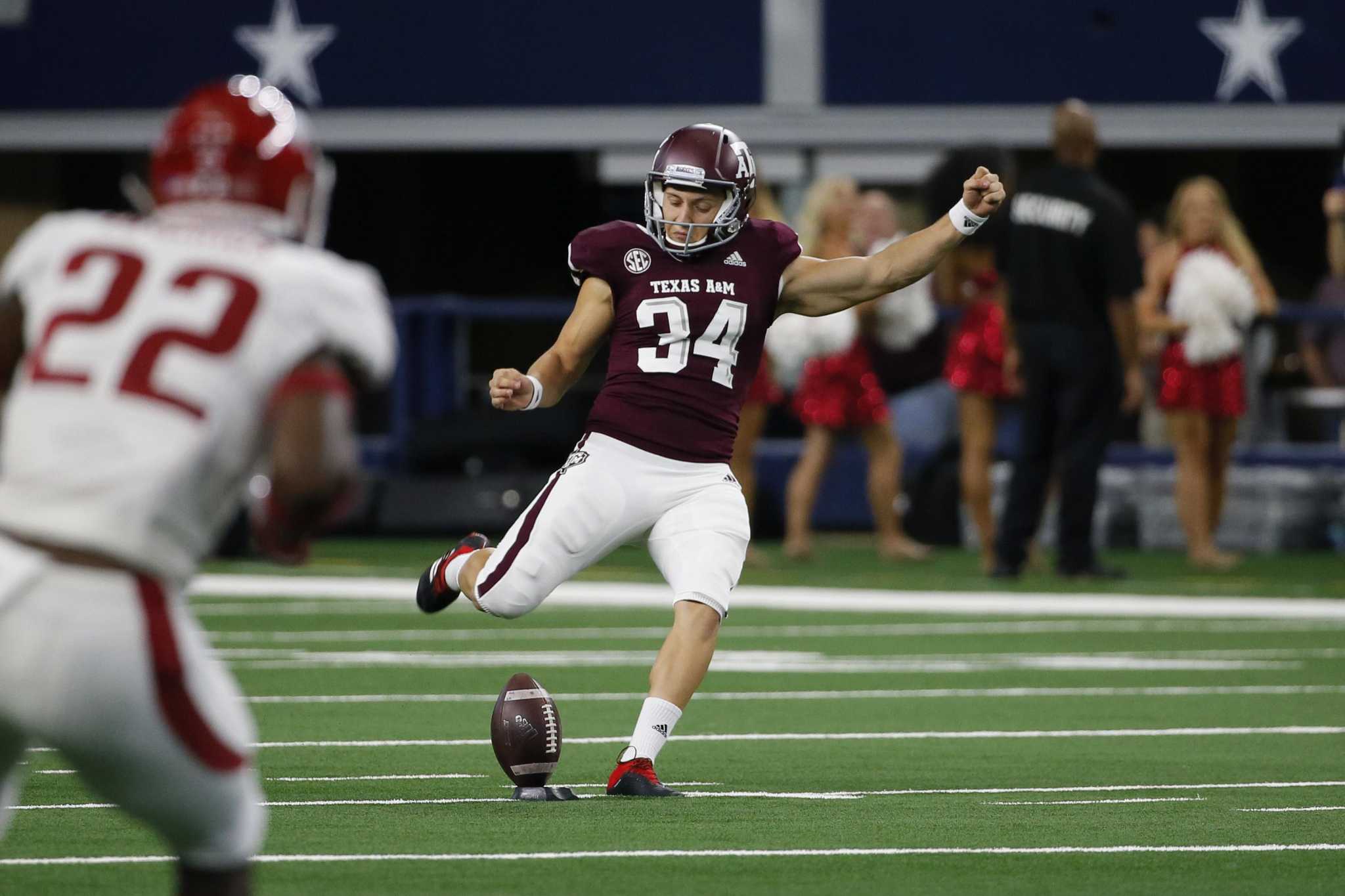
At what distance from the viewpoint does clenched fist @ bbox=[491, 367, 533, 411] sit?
6.59m

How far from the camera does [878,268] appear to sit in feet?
23.3

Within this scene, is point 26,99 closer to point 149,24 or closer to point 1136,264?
point 149,24

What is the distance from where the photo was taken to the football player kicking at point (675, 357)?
22.4 ft

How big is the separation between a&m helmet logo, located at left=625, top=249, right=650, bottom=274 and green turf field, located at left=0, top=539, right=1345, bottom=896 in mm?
1436

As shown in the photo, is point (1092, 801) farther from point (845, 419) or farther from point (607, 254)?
point (845, 419)

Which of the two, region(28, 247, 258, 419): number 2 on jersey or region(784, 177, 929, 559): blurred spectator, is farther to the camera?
region(784, 177, 929, 559): blurred spectator

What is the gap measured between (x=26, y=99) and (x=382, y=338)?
54.5 feet

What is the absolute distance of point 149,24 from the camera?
19203 millimetres

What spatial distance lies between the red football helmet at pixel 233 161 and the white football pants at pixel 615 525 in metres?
3.01

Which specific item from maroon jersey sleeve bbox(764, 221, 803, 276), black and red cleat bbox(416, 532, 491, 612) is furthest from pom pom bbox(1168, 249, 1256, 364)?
black and red cleat bbox(416, 532, 491, 612)

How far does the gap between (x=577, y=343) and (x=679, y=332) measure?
0.29m

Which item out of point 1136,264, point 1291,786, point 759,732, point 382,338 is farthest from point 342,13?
point 382,338

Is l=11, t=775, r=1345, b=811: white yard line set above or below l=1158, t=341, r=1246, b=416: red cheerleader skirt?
below

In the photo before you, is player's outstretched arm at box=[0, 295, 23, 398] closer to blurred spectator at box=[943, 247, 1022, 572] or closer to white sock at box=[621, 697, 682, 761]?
white sock at box=[621, 697, 682, 761]
